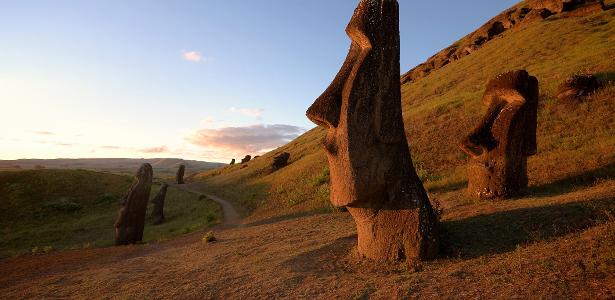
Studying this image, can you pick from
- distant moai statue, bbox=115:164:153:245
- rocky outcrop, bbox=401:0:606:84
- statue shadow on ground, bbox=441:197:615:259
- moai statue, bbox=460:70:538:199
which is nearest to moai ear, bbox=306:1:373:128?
statue shadow on ground, bbox=441:197:615:259

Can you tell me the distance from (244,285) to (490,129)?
10777 mm

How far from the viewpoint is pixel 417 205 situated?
8.91m

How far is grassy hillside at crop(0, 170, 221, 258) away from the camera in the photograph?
90.0 feet

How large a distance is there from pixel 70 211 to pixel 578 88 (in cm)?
4434

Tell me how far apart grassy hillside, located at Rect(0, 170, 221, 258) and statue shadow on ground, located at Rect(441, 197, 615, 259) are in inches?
765

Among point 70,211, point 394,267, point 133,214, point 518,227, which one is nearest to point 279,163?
point 70,211

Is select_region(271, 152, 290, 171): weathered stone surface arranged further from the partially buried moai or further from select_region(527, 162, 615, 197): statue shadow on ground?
the partially buried moai

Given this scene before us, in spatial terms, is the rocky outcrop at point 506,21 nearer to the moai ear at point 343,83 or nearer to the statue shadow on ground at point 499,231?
the statue shadow on ground at point 499,231

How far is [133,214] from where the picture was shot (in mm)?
22391

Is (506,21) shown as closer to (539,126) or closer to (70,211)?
(539,126)

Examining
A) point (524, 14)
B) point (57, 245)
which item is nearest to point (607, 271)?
point (57, 245)

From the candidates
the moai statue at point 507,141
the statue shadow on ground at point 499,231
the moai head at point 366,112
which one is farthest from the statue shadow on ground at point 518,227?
the moai statue at point 507,141

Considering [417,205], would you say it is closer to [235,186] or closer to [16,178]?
[235,186]

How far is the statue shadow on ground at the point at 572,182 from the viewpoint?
44.9 ft
